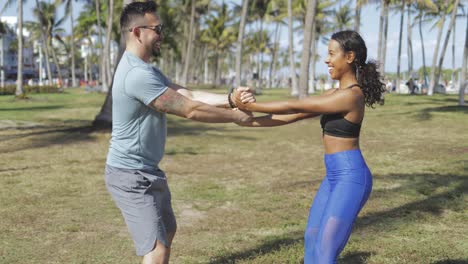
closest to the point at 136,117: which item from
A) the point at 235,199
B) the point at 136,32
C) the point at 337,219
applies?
the point at 136,32

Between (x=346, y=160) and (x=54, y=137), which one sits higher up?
(x=346, y=160)

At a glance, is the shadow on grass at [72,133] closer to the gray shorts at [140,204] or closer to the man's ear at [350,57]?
the gray shorts at [140,204]

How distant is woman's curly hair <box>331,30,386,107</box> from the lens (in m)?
3.41

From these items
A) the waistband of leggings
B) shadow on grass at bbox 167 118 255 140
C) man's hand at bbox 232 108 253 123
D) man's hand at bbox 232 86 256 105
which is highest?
man's hand at bbox 232 86 256 105

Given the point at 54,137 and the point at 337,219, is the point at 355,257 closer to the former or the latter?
the point at 337,219

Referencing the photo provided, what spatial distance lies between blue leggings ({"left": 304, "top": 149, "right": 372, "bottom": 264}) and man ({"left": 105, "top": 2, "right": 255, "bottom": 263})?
2.65 feet

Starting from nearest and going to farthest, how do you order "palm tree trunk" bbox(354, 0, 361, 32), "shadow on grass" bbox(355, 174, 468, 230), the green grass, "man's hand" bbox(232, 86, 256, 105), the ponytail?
the ponytail → "man's hand" bbox(232, 86, 256, 105) → the green grass → "shadow on grass" bbox(355, 174, 468, 230) → "palm tree trunk" bbox(354, 0, 361, 32)

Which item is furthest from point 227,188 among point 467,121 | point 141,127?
point 467,121

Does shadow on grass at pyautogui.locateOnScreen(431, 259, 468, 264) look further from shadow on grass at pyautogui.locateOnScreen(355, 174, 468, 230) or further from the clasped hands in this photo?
the clasped hands

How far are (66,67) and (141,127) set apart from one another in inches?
4904

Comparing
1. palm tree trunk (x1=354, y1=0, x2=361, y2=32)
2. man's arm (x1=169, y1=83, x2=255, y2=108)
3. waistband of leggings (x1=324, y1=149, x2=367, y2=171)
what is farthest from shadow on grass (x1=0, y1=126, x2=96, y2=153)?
palm tree trunk (x1=354, y1=0, x2=361, y2=32)

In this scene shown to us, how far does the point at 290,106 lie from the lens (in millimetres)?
3414

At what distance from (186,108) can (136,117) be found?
A: 318mm

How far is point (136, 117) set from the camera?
3219 millimetres
